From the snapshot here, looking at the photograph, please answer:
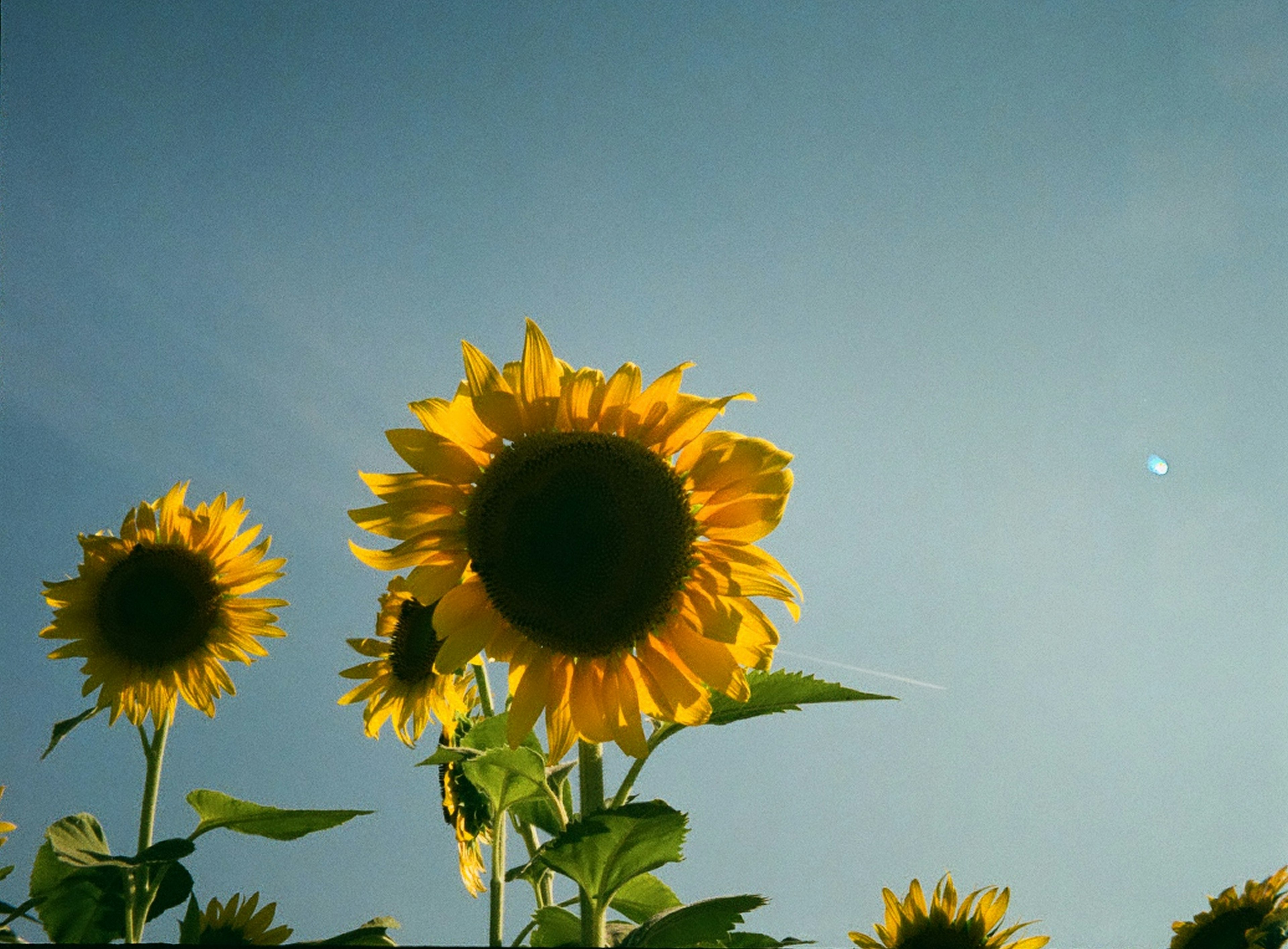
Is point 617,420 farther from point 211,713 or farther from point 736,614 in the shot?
point 211,713

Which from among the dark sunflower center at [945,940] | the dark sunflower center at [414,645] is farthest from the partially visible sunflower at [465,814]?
the dark sunflower center at [945,940]

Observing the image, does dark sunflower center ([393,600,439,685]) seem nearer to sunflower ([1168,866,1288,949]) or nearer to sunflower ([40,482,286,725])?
sunflower ([40,482,286,725])

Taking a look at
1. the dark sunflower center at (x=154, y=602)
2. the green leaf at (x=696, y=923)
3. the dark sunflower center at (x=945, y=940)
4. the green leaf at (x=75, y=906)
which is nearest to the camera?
the green leaf at (x=696, y=923)

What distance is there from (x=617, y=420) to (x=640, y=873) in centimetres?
79

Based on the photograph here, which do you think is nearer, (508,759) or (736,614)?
(508,759)

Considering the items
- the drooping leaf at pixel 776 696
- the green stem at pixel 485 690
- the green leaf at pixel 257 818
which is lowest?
the green leaf at pixel 257 818

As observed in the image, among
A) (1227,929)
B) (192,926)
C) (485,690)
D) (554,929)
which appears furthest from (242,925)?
(1227,929)

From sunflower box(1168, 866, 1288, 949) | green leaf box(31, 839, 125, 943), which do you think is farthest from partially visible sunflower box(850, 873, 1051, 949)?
green leaf box(31, 839, 125, 943)

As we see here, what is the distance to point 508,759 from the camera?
1559mm

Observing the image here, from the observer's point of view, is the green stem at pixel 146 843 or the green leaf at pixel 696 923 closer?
the green leaf at pixel 696 923

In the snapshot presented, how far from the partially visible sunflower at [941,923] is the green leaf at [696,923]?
122 cm

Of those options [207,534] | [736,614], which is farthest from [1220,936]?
→ [207,534]

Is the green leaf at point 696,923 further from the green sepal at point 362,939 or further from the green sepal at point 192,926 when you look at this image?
the green sepal at point 192,926

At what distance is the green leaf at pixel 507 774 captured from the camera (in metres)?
1.55
